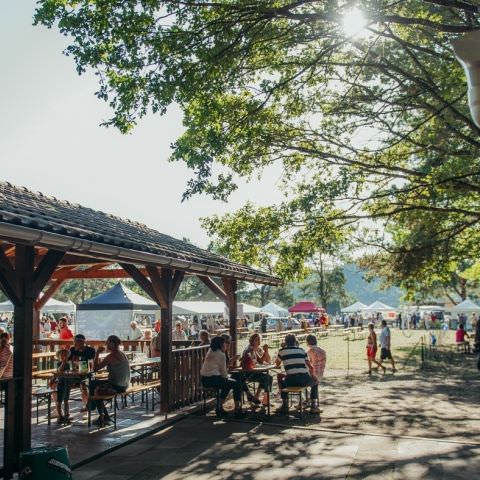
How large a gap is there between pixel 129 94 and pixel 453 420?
7161 mm

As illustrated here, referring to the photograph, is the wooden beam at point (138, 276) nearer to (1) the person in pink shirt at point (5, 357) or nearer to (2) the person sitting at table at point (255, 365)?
(2) the person sitting at table at point (255, 365)

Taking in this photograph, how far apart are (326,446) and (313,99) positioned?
27.8ft

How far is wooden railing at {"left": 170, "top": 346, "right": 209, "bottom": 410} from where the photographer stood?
10953 millimetres

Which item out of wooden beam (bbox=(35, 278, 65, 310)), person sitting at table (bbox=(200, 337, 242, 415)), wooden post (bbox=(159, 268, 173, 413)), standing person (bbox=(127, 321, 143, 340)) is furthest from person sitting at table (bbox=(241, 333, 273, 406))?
standing person (bbox=(127, 321, 143, 340))

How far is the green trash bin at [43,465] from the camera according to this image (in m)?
5.16

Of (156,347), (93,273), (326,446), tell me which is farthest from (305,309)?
(326,446)

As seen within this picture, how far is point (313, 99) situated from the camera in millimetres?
14094

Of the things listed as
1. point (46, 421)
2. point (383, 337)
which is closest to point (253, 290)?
point (383, 337)

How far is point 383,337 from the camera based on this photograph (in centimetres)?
1827

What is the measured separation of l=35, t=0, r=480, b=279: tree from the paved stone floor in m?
3.87

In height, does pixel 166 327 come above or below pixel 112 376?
above

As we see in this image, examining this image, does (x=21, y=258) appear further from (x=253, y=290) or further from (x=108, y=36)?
(x=253, y=290)

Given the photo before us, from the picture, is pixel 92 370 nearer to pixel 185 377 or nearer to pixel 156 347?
pixel 185 377

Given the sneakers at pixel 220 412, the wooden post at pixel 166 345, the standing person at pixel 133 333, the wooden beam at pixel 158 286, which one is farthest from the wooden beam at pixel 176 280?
the standing person at pixel 133 333
